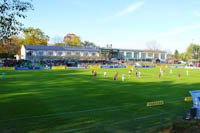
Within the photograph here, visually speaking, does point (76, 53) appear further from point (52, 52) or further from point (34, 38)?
point (34, 38)

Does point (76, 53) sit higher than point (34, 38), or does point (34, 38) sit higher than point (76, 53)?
point (34, 38)

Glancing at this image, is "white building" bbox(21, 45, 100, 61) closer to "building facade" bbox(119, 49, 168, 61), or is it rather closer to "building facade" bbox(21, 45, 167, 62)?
"building facade" bbox(21, 45, 167, 62)

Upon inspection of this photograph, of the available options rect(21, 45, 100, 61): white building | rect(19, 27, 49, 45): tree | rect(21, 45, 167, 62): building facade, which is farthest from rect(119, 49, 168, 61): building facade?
rect(19, 27, 49, 45): tree

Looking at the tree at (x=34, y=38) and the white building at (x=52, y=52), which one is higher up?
the tree at (x=34, y=38)

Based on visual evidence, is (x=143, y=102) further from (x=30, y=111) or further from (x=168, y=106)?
(x=30, y=111)

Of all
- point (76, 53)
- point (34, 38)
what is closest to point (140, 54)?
point (76, 53)

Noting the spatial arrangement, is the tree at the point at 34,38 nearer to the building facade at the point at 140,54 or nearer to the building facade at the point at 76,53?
the building facade at the point at 76,53

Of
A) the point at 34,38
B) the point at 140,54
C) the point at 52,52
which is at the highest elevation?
the point at 34,38

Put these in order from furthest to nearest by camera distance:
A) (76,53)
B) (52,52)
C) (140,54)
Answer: (140,54)
(76,53)
(52,52)

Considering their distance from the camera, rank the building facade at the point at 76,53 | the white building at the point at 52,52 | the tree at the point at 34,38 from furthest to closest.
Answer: the tree at the point at 34,38 → the building facade at the point at 76,53 → the white building at the point at 52,52

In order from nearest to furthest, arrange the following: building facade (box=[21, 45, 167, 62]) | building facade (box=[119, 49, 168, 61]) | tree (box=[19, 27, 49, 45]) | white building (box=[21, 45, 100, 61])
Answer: white building (box=[21, 45, 100, 61])
building facade (box=[21, 45, 167, 62])
tree (box=[19, 27, 49, 45])
building facade (box=[119, 49, 168, 61])

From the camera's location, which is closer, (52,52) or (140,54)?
(52,52)

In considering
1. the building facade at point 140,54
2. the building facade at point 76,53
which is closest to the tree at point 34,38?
the building facade at point 76,53

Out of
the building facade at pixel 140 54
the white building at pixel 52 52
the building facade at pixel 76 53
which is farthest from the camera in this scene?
the building facade at pixel 140 54
